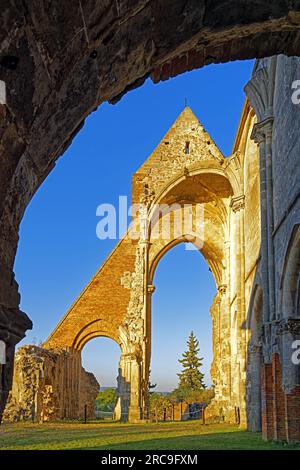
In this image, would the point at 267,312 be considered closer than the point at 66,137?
No

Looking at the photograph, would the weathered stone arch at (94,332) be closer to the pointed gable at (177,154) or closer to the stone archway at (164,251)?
the stone archway at (164,251)

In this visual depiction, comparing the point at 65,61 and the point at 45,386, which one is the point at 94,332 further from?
the point at 65,61

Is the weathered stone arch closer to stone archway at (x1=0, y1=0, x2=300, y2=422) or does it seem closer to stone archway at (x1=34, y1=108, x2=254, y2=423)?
stone archway at (x1=34, y1=108, x2=254, y2=423)

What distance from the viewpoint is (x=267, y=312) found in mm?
12352

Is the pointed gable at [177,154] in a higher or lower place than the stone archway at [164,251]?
higher

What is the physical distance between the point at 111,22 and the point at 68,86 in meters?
0.33

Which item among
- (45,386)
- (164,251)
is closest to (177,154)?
(164,251)

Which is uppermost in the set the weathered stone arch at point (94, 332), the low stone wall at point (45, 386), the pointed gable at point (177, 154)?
the pointed gable at point (177, 154)

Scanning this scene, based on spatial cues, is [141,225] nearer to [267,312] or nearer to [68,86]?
[267,312]

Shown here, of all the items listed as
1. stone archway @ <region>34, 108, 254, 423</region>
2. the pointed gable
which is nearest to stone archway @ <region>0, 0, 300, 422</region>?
stone archway @ <region>34, 108, 254, 423</region>

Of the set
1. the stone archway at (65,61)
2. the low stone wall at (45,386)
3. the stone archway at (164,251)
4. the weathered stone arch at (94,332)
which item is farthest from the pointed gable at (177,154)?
the stone archway at (65,61)

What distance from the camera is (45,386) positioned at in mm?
22406

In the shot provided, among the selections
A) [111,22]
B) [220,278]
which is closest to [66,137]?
[111,22]

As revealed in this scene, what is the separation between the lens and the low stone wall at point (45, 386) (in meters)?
21.0
